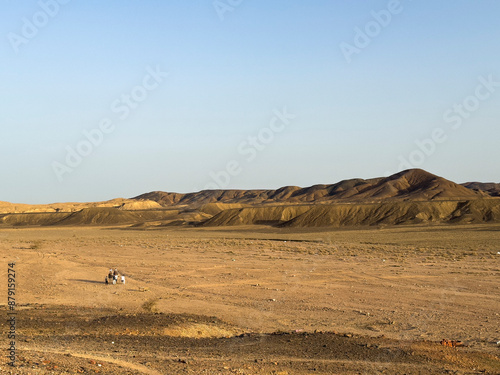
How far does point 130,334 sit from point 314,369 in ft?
16.8

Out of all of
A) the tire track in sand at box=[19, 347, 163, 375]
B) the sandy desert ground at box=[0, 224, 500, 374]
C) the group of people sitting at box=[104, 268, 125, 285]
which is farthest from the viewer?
the group of people sitting at box=[104, 268, 125, 285]

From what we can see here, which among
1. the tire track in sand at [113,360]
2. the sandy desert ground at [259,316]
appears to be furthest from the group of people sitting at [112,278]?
the tire track in sand at [113,360]

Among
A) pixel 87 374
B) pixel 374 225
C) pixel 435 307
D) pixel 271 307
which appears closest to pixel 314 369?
pixel 87 374

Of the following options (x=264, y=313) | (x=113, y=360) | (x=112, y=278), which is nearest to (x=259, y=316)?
(x=264, y=313)

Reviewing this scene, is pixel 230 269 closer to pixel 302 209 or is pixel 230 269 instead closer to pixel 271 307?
pixel 271 307

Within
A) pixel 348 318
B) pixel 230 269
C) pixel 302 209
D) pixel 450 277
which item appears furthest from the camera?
pixel 302 209

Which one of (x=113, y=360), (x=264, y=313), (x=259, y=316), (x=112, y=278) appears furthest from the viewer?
(x=112, y=278)

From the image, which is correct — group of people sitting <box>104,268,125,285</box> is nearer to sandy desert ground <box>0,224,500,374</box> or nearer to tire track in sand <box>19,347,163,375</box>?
sandy desert ground <box>0,224,500,374</box>

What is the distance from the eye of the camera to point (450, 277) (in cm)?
2689

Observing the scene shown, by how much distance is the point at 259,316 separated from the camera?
17.3m

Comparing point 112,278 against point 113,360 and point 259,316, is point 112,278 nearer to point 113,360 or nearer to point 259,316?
point 259,316

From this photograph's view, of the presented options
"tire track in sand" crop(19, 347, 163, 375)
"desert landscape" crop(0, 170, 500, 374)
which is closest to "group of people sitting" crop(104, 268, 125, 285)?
"desert landscape" crop(0, 170, 500, 374)

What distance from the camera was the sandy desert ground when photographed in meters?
10.2

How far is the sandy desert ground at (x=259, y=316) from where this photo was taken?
10.2 metres
